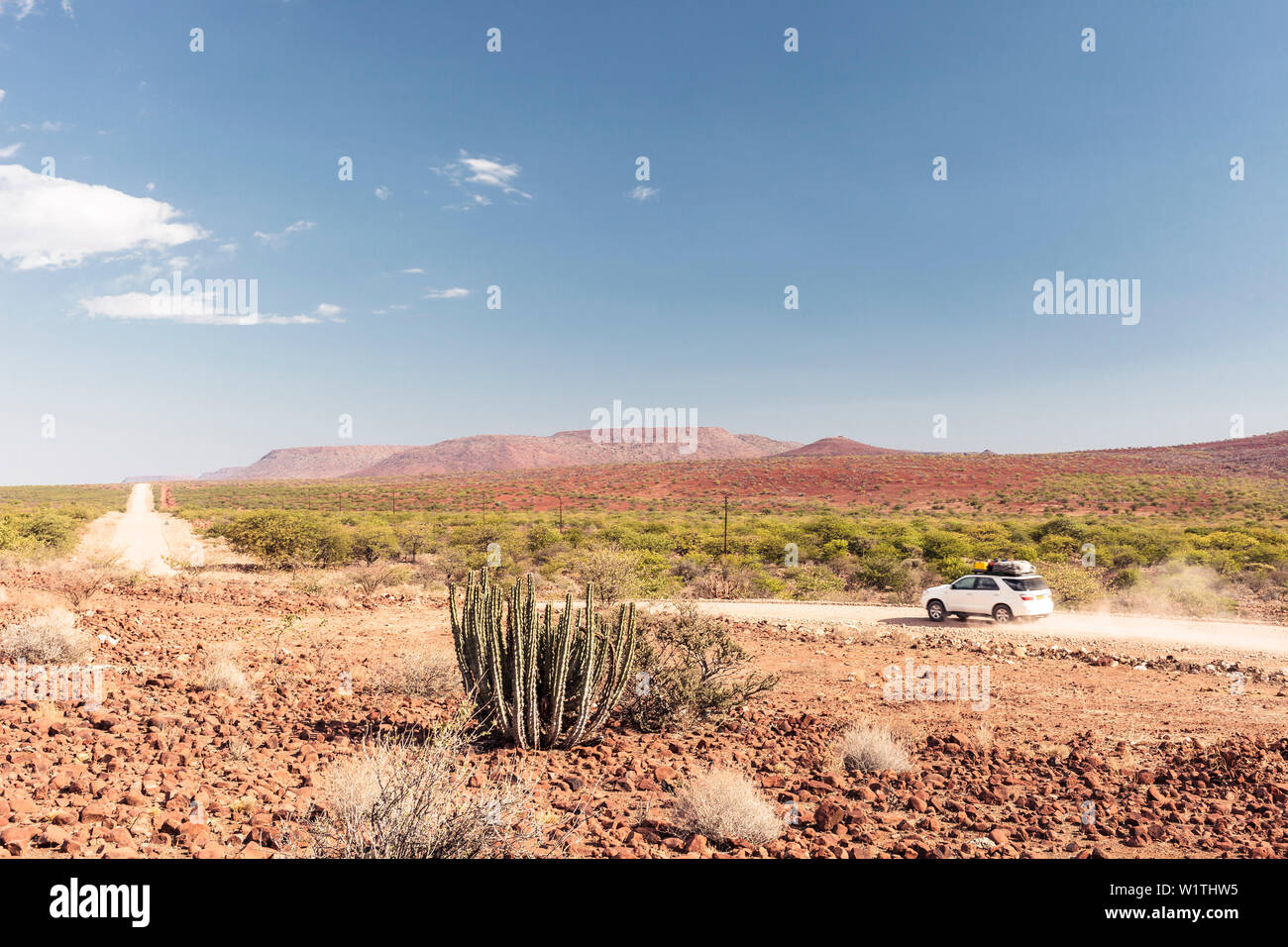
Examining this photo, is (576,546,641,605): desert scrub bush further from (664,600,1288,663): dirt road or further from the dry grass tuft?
the dry grass tuft

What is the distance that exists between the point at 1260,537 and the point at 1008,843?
3269cm

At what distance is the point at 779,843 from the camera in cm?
476

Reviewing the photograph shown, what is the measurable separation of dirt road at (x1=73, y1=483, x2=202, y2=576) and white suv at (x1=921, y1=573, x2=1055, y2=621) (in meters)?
22.0

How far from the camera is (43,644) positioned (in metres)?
8.52

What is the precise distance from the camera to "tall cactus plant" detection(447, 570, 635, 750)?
269 inches

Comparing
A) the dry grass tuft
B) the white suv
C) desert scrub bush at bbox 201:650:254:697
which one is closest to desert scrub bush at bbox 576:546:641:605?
the white suv

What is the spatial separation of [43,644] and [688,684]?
7648 millimetres

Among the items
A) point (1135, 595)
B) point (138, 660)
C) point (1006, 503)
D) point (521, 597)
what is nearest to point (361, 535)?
point (138, 660)

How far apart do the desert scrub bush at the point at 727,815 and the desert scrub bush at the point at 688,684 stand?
277 cm

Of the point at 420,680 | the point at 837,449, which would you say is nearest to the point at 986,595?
the point at 420,680

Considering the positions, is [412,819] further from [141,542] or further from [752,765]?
[141,542]

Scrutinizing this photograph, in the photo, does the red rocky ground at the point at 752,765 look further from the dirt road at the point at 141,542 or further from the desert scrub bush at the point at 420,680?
the dirt road at the point at 141,542
